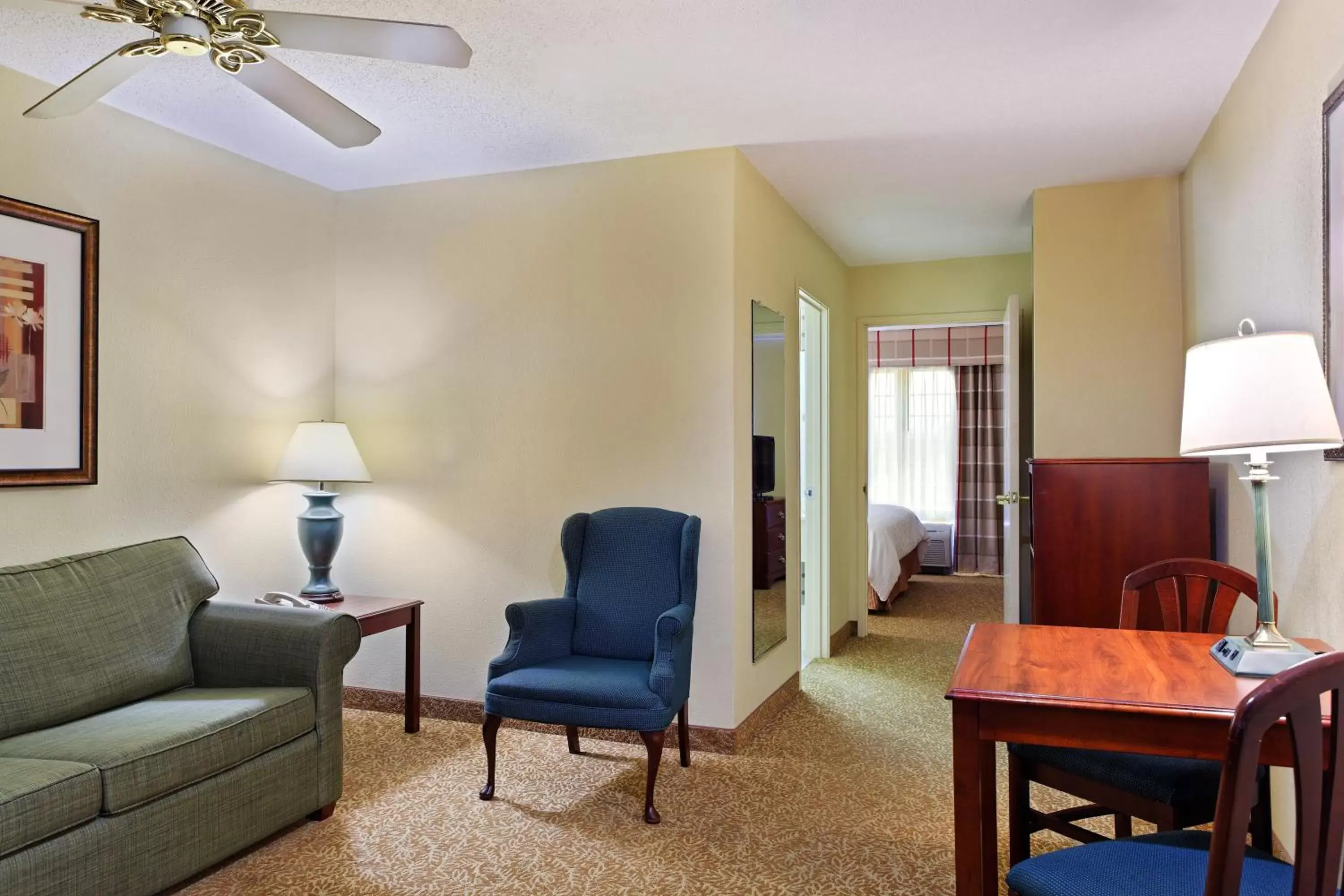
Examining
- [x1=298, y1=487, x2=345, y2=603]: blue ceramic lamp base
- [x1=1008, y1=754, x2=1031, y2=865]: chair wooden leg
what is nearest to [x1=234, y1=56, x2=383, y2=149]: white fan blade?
[x1=298, y1=487, x2=345, y2=603]: blue ceramic lamp base

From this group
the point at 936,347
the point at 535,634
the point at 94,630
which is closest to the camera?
the point at 94,630

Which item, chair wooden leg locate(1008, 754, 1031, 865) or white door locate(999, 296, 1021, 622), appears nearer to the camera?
chair wooden leg locate(1008, 754, 1031, 865)

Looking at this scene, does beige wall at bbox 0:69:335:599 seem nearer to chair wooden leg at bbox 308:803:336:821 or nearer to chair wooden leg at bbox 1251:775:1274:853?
chair wooden leg at bbox 308:803:336:821

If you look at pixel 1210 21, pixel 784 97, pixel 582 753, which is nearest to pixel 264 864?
pixel 582 753

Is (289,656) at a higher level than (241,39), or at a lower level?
lower

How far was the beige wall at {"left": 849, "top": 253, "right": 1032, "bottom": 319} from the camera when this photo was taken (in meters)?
5.42

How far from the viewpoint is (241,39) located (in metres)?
2.02

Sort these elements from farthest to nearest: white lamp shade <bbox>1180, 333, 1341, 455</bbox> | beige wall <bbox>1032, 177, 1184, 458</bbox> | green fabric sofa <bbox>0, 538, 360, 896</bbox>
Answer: beige wall <bbox>1032, 177, 1184, 458</bbox> → green fabric sofa <bbox>0, 538, 360, 896</bbox> → white lamp shade <bbox>1180, 333, 1341, 455</bbox>

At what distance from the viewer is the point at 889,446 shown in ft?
29.3

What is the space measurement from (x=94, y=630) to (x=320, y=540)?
1.10 m

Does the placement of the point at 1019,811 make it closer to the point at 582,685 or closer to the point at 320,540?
the point at 582,685

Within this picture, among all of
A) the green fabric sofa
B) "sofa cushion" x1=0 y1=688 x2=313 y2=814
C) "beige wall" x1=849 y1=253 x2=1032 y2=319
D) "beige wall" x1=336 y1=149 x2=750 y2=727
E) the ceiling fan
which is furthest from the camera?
"beige wall" x1=849 y1=253 x2=1032 y2=319

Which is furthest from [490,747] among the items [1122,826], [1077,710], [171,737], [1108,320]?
[1108,320]

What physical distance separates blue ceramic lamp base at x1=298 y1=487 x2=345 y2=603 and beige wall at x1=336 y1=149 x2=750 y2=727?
386mm
